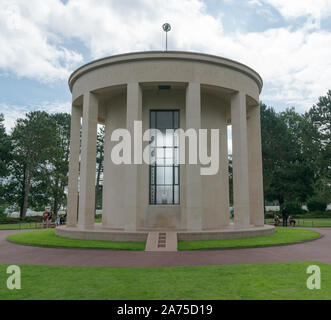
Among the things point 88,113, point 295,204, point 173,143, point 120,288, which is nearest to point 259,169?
point 173,143

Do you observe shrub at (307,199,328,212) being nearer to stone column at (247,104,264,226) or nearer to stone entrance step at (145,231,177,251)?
stone column at (247,104,264,226)

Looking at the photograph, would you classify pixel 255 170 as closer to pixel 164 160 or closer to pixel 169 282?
pixel 164 160

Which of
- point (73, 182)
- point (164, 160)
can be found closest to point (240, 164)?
point (164, 160)

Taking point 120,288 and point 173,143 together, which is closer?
point 120,288

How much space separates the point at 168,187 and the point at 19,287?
15462 millimetres

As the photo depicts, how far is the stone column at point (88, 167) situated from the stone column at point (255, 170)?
534 inches

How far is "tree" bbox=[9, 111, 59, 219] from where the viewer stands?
47781mm

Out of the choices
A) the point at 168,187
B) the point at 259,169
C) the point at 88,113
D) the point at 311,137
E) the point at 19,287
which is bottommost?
the point at 19,287

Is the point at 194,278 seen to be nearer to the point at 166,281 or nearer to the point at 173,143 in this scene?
the point at 166,281

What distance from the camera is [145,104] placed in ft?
79.0

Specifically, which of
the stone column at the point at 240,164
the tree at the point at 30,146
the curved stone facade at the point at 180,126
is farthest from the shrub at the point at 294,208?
the tree at the point at 30,146

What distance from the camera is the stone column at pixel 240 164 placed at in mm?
21516

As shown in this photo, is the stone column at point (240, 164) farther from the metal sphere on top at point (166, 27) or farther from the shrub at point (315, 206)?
the shrub at point (315, 206)

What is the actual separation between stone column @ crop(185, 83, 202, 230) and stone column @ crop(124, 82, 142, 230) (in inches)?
136
